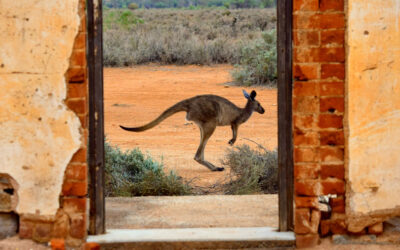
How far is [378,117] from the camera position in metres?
4.50

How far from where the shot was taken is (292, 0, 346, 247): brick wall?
14.7 ft

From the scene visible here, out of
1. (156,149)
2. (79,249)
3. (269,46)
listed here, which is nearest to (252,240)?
(79,249)

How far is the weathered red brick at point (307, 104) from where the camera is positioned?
4.54 meters

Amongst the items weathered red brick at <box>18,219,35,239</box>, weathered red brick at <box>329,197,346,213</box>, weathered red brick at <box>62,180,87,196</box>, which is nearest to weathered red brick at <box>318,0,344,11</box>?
weathered red brick at <box>329,197,346,213</box>

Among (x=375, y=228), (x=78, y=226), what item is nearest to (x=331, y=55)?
(x=375, y=228)

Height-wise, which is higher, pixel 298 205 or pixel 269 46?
pixel 269 46

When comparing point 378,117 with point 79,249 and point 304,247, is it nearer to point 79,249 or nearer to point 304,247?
point 304,247

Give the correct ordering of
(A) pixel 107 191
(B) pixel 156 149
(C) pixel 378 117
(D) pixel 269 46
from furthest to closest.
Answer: (D) pixel 269 46
(B) pixel 156 149
(A) pixel 107 191
(C) pixel 378 117

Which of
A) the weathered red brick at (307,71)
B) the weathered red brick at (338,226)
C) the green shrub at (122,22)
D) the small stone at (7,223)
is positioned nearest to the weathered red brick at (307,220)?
the weathered red brick at (338,226)

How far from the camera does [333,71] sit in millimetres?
4508

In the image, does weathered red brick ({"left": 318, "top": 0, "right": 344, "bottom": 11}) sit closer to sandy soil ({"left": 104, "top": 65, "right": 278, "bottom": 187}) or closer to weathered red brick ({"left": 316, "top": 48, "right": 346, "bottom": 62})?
weathered red brick ({"left": 316, "top": 48, "right": 346, "bottom": 62})

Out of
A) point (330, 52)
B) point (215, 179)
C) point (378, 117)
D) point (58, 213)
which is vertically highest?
point (330, 52)

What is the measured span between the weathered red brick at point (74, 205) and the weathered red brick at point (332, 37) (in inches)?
76.5

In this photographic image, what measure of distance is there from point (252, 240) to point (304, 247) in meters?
0.36
